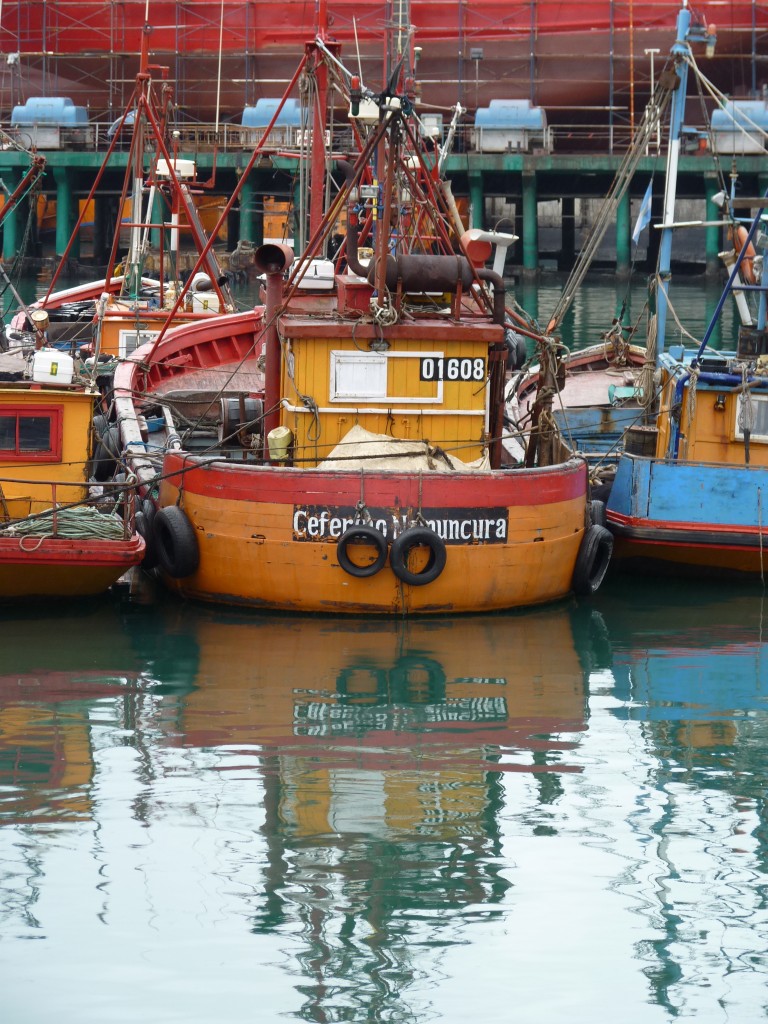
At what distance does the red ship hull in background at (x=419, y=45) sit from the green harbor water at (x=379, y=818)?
160ft

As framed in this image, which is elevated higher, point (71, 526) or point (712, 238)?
point (712, 238)

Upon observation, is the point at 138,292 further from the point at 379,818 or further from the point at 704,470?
the point at 379,818

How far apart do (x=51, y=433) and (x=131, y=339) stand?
9.81 metres

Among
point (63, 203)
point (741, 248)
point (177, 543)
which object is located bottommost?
point (177, 543)

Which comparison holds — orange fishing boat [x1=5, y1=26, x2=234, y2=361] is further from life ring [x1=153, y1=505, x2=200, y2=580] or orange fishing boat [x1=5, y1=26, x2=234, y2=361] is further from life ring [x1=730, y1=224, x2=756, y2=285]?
life ring [x1=730, y1=224, x2=756, y2=285]

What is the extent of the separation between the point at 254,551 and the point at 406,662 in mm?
1911

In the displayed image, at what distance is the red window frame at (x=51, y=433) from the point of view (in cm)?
1505

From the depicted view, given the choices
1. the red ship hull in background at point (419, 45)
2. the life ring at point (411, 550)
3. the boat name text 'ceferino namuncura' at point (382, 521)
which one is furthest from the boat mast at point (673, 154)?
the red ship hull in background at point (419, 45)

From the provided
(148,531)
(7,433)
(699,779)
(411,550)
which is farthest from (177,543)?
(699,779)

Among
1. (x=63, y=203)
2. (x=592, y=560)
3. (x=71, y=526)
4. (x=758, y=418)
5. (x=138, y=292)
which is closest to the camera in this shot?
(x=71, y=526)

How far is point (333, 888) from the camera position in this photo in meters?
9.02

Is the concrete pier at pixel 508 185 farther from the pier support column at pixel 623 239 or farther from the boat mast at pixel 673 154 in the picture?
the boat mast at pixel 673 154

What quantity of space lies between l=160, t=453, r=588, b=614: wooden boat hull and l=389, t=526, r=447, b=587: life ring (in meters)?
0.12

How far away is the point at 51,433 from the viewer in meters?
15.1
